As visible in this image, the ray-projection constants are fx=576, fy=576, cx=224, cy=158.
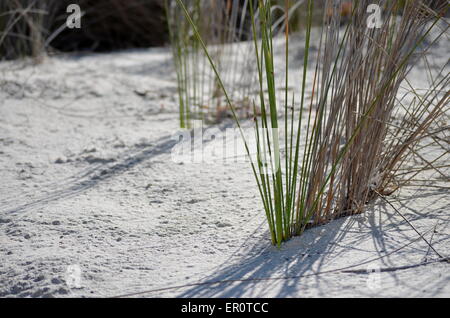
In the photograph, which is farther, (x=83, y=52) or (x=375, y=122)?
(x=83, y=52)

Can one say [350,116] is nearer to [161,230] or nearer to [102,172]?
[161,230]

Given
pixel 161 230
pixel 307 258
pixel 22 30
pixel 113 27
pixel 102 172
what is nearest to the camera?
pixel 307 258

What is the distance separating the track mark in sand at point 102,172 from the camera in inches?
61.7

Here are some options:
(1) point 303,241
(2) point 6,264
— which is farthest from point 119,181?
(1) point 303,241

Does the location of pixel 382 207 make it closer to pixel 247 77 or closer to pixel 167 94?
pixel 247 77

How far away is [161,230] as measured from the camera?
138 cm

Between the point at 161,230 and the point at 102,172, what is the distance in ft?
1.64

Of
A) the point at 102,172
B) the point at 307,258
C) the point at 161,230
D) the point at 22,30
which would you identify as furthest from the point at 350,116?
the point at 22,30

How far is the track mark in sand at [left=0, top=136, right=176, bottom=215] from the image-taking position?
157 cm

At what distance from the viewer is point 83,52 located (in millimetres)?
3760

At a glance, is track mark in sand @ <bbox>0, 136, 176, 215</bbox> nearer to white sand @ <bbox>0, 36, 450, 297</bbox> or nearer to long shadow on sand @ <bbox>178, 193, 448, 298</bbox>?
white sand @ <bbox>0, 36, 450, 297</bbox>

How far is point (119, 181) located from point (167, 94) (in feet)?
3.57

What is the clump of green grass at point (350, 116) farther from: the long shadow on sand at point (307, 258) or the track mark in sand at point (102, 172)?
the track mark in sand at point (102, 172)
